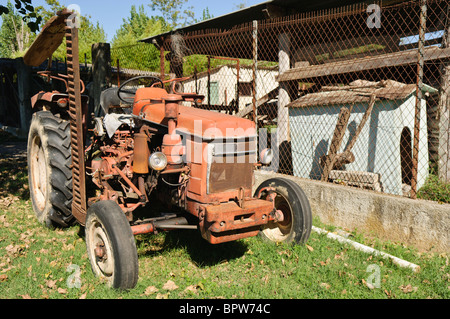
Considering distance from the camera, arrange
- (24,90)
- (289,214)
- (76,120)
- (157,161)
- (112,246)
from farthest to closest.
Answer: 1. (24,90)
2. (289,214)
3. (76,120)
4. (157,161)
5. (112,246)

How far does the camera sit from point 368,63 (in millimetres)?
5215

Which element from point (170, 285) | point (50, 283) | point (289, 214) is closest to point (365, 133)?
point (289, 214)

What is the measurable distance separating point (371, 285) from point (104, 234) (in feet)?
7.74

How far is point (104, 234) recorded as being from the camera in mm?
3086

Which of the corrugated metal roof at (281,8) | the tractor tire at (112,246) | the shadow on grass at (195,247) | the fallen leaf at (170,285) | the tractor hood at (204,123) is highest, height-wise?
the corrugated metal roof at (281,8)

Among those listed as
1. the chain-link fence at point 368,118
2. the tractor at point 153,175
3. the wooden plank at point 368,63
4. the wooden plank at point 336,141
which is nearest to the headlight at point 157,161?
the tractor at point 153,175

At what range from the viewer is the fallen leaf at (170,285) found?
310cm

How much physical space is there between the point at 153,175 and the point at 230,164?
818mm

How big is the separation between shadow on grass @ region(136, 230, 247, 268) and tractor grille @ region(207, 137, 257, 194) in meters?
0.83

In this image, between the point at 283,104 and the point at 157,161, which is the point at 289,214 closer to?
the point at 157,161

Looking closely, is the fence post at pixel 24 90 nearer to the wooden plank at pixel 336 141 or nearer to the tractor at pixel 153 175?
the tractor at pixel 153 175

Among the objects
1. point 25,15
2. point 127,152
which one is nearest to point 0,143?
point 25,15

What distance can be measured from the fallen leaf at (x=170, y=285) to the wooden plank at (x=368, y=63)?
3.93 m

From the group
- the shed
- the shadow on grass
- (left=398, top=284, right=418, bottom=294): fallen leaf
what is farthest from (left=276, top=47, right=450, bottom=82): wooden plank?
the shadow on grass
